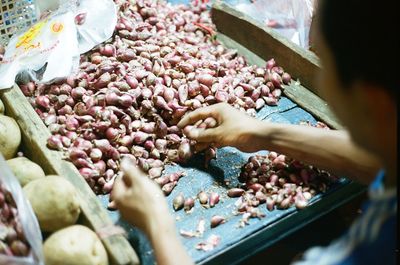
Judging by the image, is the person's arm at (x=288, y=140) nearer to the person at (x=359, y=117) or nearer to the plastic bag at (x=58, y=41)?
the person at (x=359, y=117)

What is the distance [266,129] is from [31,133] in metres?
0.88

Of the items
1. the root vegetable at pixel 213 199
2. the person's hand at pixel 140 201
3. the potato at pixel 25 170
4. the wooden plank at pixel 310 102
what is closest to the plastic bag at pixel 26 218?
the potato at pixel 25 170

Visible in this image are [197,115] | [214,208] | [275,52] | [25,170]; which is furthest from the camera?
[275,52]

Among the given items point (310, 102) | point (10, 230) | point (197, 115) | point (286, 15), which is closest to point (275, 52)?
point (310, 102)

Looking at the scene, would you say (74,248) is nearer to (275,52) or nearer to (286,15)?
(275,52)

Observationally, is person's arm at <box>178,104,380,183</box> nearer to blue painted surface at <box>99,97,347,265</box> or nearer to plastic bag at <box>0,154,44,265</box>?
blue painted surface at <box>99,97,347,265</box>

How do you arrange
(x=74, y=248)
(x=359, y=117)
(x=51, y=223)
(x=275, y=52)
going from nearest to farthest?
(x=359, y=117), (x=74, y=248), (x=51, y=223), (x=275, y=52)

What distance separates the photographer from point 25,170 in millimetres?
1814

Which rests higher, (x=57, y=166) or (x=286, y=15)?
(x=286, y=15)

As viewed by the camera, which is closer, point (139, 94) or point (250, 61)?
point (139, 94)

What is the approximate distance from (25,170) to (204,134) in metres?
0.65

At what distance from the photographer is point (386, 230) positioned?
1133 millimetres

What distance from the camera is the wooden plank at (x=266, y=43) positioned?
2453 mm

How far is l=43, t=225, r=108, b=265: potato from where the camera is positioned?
1562 mm
